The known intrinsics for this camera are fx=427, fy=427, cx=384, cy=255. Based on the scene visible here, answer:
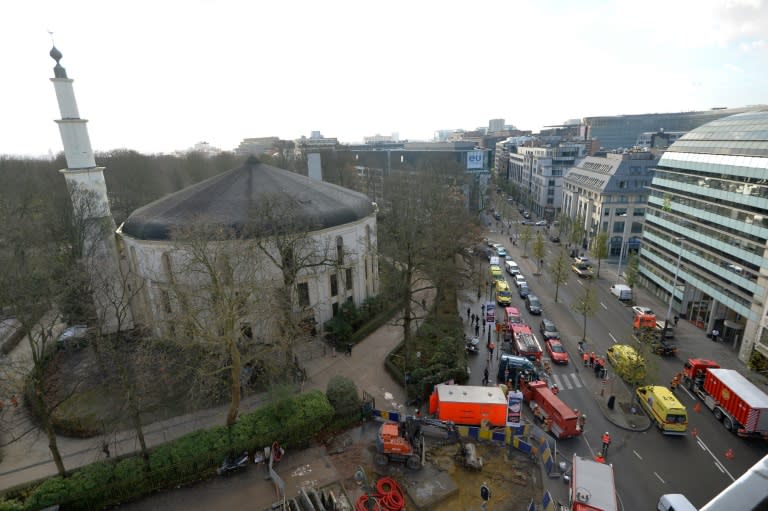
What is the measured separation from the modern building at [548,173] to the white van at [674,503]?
81.1 metres

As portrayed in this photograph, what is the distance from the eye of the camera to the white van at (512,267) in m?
59.1

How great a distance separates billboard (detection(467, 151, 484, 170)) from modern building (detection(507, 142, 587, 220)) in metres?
14.1

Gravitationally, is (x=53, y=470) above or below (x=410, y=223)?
below

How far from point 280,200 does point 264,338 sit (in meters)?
11.2

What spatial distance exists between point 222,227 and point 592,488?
27710 millimetres

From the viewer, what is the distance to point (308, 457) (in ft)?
79.7

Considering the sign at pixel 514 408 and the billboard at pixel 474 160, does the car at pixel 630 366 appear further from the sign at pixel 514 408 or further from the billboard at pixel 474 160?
the billboard at pixel 474 160

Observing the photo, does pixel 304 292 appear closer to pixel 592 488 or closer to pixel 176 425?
pixel 176 425

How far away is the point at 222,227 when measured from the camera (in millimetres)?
31516

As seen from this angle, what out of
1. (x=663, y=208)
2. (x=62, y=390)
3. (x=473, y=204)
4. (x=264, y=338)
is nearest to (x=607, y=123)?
(x=473, y=204)

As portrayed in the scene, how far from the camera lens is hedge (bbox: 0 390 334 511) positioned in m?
20.2

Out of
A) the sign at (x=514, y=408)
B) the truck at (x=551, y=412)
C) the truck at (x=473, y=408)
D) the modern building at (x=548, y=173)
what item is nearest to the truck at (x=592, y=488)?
the truck at (x=551, y=412)

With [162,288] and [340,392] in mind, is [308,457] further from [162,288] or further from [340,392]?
[162,288]

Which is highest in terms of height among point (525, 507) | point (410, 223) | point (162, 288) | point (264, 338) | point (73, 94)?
point (73, 94)
